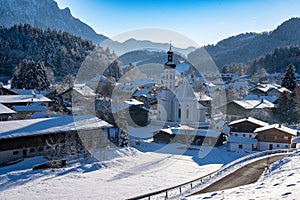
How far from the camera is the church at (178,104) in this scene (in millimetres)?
34562

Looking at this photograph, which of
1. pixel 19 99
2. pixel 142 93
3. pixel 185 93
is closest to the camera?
pixel 19 99

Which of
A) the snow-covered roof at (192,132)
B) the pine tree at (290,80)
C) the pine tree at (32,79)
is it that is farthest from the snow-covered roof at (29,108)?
the pine tree at (290,80)

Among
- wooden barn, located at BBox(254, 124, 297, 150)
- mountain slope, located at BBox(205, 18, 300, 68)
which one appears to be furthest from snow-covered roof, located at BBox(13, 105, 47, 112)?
mountain slope, located at BBox(205, 18, 300, 68)

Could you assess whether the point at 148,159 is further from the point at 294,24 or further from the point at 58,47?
the point at 294,24

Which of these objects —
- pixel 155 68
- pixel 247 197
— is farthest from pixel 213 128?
pixel 155 68

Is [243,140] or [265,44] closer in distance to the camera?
[243,140]

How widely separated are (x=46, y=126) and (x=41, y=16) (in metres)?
188

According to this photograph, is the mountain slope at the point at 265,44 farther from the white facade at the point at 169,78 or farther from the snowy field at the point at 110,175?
the snowy field at the point at 110,175

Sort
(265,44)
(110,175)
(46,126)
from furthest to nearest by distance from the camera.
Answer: (265,44) < (46,126) < (110,175)

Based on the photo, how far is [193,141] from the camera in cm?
2648

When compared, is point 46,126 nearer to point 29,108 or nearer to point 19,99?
point 29,108

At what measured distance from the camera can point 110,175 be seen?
55.6 ft

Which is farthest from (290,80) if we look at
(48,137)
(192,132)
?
(48,137)

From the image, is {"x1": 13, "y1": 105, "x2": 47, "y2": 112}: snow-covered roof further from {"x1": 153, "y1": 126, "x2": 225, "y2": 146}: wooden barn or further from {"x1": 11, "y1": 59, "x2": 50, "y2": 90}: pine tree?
{"x1": 11, "y1": 59, "x2": 50, "y2": 90}: pine tree
